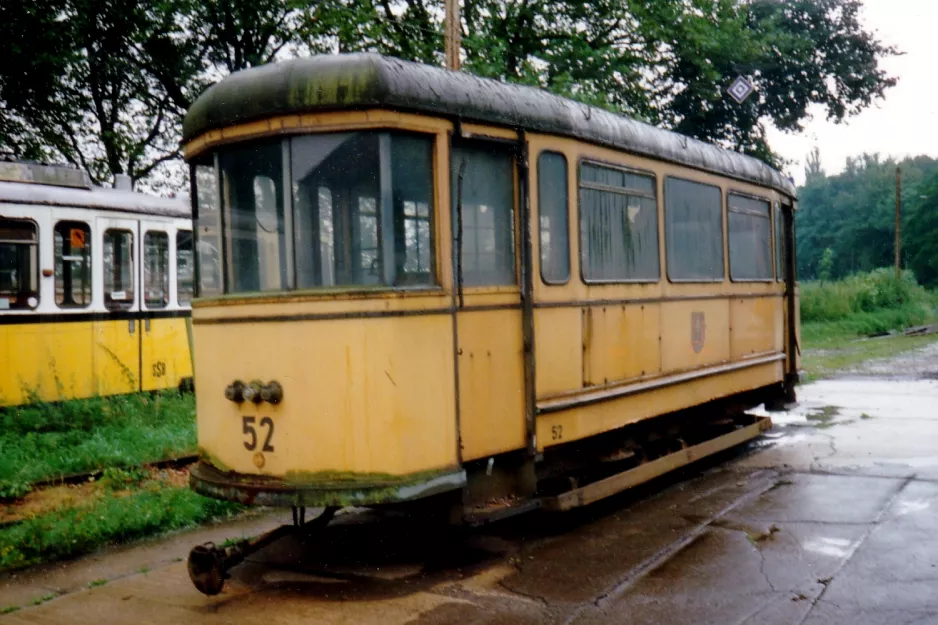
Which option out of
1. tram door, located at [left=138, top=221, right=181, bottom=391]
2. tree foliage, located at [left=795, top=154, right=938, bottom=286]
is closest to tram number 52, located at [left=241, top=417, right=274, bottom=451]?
tram door, located at [left=138, top=221, right=181, bottom=391]

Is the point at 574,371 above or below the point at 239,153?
below

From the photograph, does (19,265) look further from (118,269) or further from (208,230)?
(208,230)

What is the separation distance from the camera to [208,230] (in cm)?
616

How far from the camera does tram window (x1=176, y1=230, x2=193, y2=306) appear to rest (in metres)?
13.6

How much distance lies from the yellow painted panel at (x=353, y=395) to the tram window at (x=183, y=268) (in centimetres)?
835

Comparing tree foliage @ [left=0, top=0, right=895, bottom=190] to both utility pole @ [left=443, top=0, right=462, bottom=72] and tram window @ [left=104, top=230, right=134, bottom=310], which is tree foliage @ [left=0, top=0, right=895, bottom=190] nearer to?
utility pole @ [left=443, top=0, right=462, bottom=72]

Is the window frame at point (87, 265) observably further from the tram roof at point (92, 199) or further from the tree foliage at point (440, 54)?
the tree foliage at point (440, 54)

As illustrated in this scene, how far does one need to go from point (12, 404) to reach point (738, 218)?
884 centimetres

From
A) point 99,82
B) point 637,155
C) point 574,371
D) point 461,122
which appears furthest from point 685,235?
point 99,82

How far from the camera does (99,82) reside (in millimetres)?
23875

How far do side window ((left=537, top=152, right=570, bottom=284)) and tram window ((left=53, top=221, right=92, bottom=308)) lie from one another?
7.88 m

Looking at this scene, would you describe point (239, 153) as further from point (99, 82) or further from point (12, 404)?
point (99, 82)

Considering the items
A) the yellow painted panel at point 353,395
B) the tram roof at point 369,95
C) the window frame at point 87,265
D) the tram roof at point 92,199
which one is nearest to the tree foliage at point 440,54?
the tram roof at point 92,199

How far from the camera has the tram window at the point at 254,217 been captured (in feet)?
18.7
